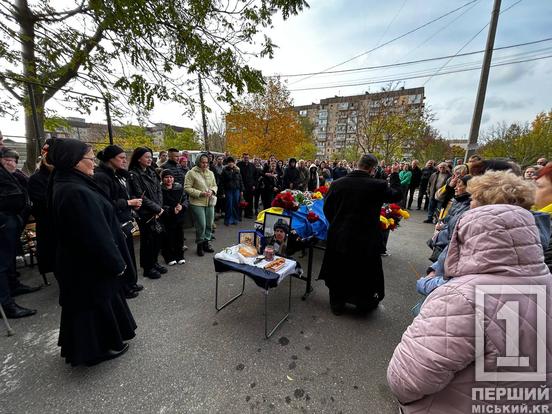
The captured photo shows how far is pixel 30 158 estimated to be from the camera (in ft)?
16.6

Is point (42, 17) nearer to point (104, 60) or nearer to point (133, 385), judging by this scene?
point (104, 60)

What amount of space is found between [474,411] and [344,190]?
5.92 feet

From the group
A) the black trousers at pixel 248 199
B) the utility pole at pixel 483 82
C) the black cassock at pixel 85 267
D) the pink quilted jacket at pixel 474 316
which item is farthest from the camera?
the black trousers at pixel 248 199

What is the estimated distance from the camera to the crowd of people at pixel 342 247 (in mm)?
1071

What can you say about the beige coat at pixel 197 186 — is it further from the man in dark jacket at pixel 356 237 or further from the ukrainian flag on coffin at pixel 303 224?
the man in dark jacket at pixel 356 237

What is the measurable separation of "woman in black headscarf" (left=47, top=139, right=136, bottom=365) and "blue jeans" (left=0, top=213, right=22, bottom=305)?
1324 mm

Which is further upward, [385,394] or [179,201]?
[179,201]

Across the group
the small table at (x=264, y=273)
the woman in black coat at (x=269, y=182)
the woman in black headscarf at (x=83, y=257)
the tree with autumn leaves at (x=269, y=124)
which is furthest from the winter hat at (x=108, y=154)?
the tree with autumn leaves at (x=269, y=124)

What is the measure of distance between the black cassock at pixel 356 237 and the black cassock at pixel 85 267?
2066 mm

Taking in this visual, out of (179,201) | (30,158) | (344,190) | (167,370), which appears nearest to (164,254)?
(179,201)

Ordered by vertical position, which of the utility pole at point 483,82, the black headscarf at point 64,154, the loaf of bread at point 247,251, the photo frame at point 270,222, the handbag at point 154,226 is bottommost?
the loaf of bread at point 247,251

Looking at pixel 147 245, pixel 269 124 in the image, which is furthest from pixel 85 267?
pixel 269 124

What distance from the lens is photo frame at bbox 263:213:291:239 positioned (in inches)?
118

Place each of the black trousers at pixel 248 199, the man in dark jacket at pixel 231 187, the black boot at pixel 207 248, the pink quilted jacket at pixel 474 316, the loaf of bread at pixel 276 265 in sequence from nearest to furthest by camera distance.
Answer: the pink quilted jacket at pixel 474 316
the loaf of bread at pixel 276 265
the black boot at pixel 207 248
the man in dark jacket at pixel 231 187
the black trousers at pixel 248 199
